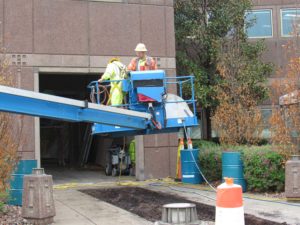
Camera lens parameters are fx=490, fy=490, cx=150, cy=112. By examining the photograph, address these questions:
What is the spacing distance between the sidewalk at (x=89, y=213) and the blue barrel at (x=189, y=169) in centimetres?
395

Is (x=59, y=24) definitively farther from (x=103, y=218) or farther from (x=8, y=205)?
(x=103, y=218)

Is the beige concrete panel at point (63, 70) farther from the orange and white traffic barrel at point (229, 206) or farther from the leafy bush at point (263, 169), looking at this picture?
Answer: the orange and white traffic barrel at point (229, 206)

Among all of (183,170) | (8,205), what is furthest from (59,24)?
(8,205)

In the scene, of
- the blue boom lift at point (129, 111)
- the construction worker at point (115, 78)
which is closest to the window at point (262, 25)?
the blue boom lift at point (129, 111)

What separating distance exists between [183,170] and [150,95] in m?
5.16

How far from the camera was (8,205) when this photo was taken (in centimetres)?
1063

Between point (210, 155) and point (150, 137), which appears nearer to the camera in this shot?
point (210, 155)

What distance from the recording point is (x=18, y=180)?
1063cm

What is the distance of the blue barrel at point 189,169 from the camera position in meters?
15.5

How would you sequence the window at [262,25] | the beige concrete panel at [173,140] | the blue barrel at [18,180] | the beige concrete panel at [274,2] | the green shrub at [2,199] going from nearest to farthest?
the green shrub at [2,199], the blue barrel at [18,180], the beige concrete panel at [173,140], the window at [262,25], the beige concrete panel at [274,2]

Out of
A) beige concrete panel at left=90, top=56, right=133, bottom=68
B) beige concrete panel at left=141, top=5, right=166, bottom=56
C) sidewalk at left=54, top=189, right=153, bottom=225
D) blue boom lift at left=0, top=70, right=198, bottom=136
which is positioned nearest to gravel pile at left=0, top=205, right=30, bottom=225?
sidewalk at left=54, top=189, right=153, bottom=225

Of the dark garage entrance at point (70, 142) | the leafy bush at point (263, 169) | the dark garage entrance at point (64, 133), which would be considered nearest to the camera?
the leafy bush at point (263, 169)

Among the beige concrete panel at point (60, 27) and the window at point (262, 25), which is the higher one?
the window at point (262, 25)

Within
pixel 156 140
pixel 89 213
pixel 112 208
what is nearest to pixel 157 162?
pixel 156 140
